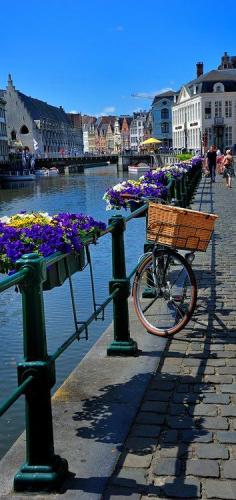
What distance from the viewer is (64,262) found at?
163 inches

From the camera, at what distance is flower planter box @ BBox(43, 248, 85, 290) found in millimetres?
3863

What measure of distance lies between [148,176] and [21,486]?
929 cm

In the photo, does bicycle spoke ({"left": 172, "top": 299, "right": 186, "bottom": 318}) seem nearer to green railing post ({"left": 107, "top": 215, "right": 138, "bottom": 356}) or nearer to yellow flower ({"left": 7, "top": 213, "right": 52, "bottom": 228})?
green railing post ({"left": 107, "top": 215, "right": 138, "bottom": 356})

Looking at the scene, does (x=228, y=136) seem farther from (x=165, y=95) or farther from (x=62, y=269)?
(x=62, y=269)

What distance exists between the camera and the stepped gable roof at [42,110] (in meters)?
132

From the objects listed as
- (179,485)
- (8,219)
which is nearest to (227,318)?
(8,219)

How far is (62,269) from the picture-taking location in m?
4.09

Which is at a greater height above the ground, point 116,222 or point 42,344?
point 116,222

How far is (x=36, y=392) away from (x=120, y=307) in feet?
7.49

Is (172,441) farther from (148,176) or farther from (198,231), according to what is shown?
(148,176)

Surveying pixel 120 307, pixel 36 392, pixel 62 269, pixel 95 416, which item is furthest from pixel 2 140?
pixel 36 392

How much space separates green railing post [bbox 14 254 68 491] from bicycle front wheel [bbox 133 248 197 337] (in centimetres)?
251

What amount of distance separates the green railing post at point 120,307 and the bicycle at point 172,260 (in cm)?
40

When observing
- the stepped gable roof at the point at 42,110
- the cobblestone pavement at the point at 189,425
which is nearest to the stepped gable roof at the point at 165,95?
the stepped gable roof at the point at 42,110
